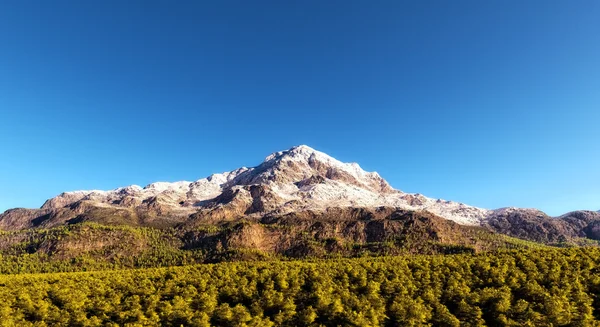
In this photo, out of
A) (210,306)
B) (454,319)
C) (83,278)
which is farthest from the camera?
(83,278)

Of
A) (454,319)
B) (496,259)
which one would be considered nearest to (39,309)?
(454,319)

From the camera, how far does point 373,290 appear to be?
220 feet

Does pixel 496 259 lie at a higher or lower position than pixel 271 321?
higher

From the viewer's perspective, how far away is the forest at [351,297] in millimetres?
57094

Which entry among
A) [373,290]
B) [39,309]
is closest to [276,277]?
[373,290]

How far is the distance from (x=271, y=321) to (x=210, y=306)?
40.5ft

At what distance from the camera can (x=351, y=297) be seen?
212 feet

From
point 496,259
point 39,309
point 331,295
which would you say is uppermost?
point 496,259

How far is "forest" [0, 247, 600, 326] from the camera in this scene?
57.1 meters

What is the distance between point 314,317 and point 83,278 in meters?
71.5

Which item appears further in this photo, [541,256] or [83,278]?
[83,278]

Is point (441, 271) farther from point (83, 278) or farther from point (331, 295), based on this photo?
point (83, 278)

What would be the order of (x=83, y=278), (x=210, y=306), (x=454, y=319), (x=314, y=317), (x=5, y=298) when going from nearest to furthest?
(x=454, y=319) < (x=314, y=317) < (x=210, y=306) < (x=5, y=298) < (x=83, y=278)

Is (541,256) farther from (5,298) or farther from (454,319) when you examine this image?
(5,298)
